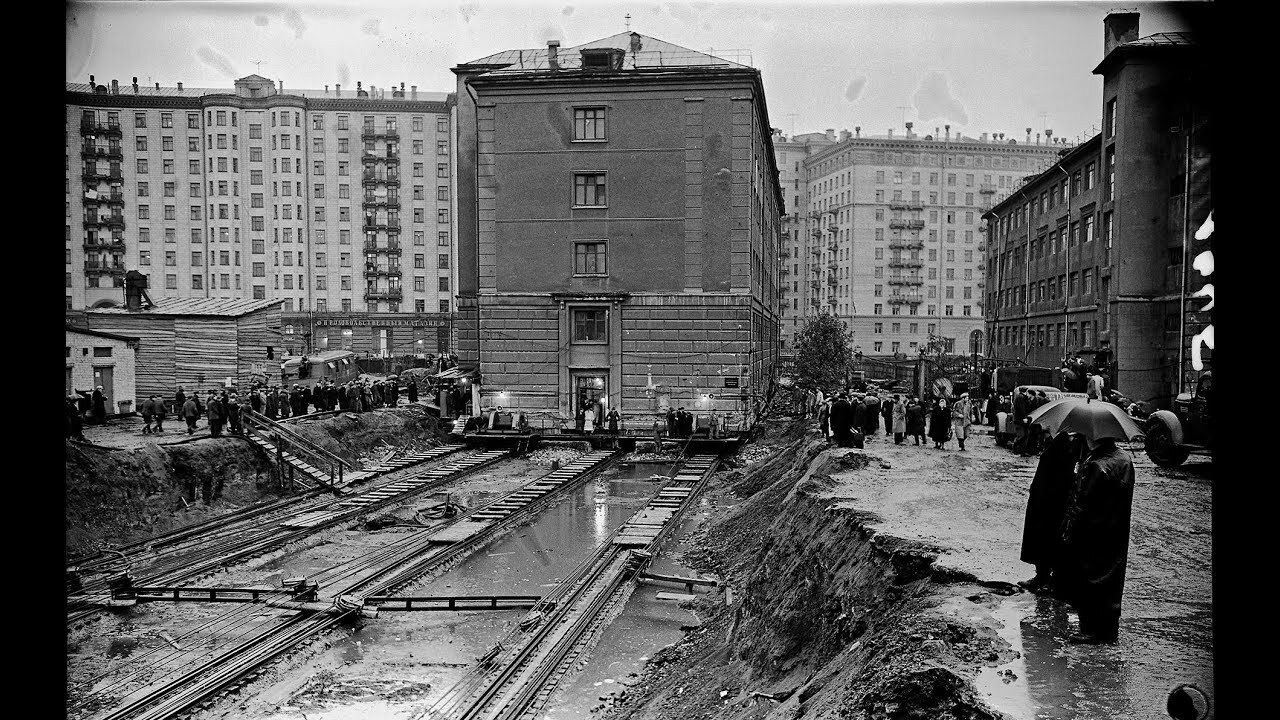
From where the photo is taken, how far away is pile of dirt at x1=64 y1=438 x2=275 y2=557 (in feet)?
67.0

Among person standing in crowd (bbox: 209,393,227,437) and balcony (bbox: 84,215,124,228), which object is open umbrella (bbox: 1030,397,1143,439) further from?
balcony (bbox: 84,215,124,228)

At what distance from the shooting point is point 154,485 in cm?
2289

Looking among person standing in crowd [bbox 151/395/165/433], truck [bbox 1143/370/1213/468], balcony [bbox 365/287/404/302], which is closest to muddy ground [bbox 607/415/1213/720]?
truck [bbox 1143/370/1213/468]

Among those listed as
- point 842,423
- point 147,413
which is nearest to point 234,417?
point 147,413

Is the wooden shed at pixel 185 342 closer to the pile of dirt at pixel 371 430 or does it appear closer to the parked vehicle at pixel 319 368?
the pile of dirt at pixel 371 430

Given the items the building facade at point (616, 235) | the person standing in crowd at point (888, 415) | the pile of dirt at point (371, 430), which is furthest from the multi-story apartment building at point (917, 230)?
the person standing in crowd at point (888, 415)

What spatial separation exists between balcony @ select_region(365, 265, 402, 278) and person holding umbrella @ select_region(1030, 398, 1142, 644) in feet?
243

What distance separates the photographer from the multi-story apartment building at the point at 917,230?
309ft

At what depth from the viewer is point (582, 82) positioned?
39156 millimetres

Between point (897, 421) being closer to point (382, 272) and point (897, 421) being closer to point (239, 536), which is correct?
point (239, 536)

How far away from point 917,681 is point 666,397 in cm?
3291

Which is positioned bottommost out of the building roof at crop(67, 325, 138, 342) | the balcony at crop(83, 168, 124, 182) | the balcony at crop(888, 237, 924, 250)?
the building roof at crop(67, 325, 138, 342)

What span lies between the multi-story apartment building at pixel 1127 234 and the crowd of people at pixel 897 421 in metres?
5.53

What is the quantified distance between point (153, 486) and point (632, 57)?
28.9 metres
